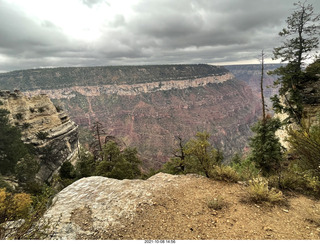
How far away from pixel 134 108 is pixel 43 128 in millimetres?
135386

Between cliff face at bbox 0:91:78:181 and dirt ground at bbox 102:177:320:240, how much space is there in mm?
33189

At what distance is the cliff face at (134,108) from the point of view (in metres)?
135

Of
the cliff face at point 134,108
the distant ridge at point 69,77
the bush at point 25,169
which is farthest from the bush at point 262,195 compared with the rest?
the distant ridge at point 69,77

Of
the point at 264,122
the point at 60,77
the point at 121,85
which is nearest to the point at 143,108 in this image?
the point at 121,85

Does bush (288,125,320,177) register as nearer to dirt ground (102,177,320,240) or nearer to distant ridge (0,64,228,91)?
dirt ground (102,177,320,240)

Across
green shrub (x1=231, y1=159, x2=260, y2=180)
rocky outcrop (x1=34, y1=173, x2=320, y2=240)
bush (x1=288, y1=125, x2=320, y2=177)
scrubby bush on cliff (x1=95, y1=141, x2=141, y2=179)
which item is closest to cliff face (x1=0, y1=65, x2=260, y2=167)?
scrubby bush on cliff (x1=95, y1=141, x2=141, y2=179)

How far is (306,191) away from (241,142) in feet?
483

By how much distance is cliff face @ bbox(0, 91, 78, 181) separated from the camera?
109 feet

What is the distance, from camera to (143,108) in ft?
563

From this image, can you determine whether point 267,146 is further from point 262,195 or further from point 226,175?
point 262,195

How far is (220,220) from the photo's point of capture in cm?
463

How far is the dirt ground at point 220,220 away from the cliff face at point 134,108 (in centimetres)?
10254

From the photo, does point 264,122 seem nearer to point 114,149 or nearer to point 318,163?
point 318,163
